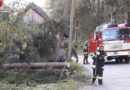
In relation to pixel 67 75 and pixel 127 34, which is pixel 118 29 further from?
pixel 67 75

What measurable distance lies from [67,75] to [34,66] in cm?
171

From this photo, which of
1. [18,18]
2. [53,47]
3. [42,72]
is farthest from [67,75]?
[18,18]

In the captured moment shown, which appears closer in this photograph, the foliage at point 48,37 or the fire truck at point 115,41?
the foliage at point 48,37

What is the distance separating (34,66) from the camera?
11891 mm

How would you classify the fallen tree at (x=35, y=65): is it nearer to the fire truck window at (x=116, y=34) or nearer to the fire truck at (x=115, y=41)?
the fire truck at (x=115, y=41)

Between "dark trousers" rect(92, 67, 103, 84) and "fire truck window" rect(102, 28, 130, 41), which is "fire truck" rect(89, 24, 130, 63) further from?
"dark trousers" rect(92, 67, 103, 84)

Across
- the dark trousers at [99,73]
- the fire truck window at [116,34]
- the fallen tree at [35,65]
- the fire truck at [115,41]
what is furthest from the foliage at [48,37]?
the fire truck window at [116,34]

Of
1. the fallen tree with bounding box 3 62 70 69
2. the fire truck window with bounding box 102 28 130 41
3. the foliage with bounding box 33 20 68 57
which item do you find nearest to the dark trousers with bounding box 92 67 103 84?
the fallen tree with bounding box 3 62 70 69

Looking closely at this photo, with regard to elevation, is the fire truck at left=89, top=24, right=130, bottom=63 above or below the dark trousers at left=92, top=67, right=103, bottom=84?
above

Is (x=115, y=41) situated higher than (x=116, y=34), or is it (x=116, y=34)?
(x=116, y=34)

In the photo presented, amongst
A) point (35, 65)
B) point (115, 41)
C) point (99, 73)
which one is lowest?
point (99, 73)

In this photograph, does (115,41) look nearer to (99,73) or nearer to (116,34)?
(116,34)

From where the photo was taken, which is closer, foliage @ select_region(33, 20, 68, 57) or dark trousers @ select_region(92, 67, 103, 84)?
dark trousers @ select_region(92, 67, 103, 84)

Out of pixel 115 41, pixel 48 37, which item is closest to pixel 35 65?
pixel 48 37
